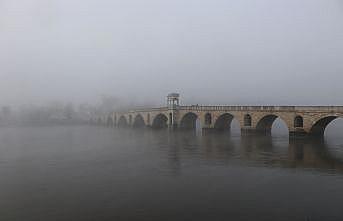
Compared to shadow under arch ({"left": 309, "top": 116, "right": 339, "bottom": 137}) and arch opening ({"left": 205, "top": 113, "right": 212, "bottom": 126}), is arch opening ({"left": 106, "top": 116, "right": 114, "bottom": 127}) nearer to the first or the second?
arch opening ({"left": 205, "top": 113, "right": 212, "bottom": 126})

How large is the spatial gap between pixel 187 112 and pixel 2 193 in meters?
59.7

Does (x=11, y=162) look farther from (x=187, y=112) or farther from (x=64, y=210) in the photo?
(x=187, y=112)

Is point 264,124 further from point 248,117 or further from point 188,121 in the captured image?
point 188,121

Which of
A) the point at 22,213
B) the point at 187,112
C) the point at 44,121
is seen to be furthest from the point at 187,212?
the point at 44,121

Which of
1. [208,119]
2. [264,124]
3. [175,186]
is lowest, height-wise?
[175,186]

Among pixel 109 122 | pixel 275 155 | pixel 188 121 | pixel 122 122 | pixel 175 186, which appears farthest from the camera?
pixel 109 122

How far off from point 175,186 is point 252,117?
132ft

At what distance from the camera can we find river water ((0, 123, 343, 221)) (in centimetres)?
1912

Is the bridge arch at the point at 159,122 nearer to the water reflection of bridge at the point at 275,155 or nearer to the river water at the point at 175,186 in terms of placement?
the water reflection of bridge at the point at 275,155

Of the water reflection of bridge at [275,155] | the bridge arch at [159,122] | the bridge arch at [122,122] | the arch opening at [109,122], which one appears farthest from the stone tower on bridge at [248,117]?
the arch opening at [109,122]

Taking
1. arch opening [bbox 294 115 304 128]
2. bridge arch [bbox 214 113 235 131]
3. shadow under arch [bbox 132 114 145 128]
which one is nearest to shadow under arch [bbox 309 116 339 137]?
arch opening [bbox 294 115 304 128]

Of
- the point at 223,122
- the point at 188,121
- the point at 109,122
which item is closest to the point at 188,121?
the point at 188,121

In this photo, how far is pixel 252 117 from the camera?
62500 mm

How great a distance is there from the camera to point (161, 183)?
Answer: 86.0ft
